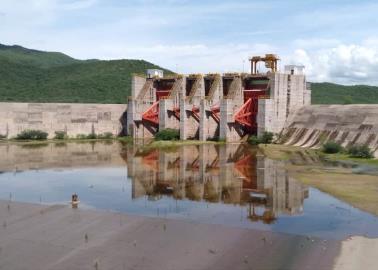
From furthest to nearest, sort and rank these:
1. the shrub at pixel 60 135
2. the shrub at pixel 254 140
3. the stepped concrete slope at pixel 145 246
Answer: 1. the shrub at pixel 60 135
2. the shrub at pixel 254 140
3. the stepped concrete slope at pixel 145 246

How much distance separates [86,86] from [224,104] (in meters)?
79.1

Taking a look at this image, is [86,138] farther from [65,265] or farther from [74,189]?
[65,265]

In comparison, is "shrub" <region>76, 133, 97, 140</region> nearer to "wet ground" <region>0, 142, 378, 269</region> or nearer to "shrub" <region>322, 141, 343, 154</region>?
"wet ground" <region>0, 142, 378, 269</region>

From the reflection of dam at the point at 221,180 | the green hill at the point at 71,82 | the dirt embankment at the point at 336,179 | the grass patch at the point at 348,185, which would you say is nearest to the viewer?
the grass patch at the point at 348,185

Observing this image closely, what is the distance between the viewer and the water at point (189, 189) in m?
29.4

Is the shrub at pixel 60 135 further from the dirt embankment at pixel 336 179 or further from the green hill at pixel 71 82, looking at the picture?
the green hill at pixel 71 82

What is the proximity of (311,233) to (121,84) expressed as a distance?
128 metres

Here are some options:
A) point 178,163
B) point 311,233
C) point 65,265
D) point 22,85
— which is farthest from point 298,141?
point 22,85

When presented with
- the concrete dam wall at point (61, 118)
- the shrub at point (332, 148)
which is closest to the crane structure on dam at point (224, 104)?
the concrete dam wall at point (61, 118)

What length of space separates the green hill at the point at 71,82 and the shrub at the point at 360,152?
88.2 metres

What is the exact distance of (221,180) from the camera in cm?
4344

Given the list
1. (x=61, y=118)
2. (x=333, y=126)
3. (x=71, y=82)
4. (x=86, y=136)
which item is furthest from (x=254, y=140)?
(x=71, y=82)

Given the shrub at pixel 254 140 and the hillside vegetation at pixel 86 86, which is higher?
the hillside vegetation at pixel 86 86

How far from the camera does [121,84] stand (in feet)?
490
